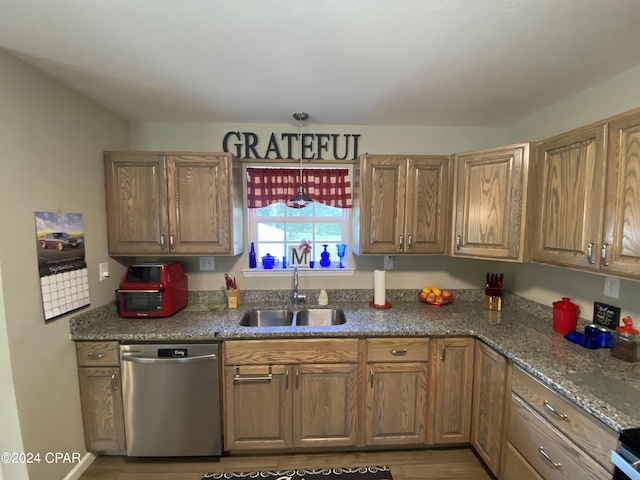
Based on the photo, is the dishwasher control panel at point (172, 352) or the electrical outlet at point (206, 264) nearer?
the dishwasher control panel at point (172, 352)

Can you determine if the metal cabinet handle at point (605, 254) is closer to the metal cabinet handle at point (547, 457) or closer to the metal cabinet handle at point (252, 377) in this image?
the metal cabinet handle at point (547, 457)

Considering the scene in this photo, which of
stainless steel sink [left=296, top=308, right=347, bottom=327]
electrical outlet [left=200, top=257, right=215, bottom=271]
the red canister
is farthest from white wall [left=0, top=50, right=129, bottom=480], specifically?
the red canister

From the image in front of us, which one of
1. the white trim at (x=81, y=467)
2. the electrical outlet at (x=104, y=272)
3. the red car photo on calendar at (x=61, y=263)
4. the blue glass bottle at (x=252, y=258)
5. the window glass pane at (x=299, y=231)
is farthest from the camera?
the window glass pane at (x=299, y=231)

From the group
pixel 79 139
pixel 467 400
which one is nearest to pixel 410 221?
pixel 467 400

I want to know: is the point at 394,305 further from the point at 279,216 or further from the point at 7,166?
the point at 7,166

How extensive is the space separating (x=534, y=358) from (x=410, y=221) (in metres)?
1.17

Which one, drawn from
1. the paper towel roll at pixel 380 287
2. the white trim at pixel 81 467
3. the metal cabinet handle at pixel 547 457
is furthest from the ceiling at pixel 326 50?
the white trim at pixel 81 467

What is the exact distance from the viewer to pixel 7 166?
139 cm

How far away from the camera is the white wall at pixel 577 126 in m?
1.58

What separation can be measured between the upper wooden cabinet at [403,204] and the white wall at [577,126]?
759mm

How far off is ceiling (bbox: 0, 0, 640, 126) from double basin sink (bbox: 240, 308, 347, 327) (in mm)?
1641

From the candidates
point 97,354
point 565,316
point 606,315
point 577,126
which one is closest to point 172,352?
point 97,354

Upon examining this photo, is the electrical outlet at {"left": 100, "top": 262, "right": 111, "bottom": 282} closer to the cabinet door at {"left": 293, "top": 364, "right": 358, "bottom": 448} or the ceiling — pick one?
the ceiling

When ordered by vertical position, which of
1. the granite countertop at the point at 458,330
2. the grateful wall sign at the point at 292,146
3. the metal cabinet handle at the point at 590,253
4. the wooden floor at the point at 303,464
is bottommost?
the wooden floor at the point at 303,464
